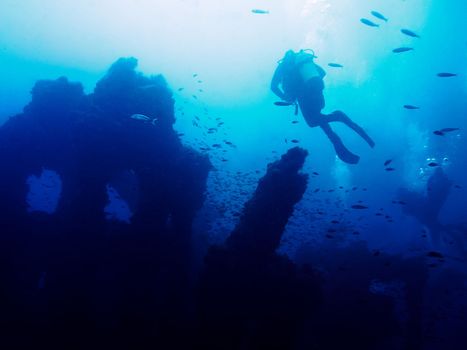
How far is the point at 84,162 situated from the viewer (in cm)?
1177

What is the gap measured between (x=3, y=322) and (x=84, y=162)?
19.1 feet

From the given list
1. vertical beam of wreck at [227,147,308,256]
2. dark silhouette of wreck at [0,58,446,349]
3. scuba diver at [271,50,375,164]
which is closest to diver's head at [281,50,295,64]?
scuba diver at [271,50,375,164]

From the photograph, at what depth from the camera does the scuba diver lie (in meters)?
11.0

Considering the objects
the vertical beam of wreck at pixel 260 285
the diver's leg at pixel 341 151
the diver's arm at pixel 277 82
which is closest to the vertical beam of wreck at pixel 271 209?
the vertical beam of wreck at pixel 260 285

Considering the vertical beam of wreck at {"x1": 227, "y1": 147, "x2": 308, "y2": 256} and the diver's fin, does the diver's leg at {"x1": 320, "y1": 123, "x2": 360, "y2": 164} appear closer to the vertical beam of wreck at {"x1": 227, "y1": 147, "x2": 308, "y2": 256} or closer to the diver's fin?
the diver's fin

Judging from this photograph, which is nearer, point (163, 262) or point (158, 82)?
point (163, 262)

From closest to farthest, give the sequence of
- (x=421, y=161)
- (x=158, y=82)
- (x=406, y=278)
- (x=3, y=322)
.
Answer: (x=3, y=322) < (x=158, y=82) < (x=406, y=278) < (x=421, y=161)

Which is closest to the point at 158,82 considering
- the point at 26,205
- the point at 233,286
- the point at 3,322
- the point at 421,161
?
the point at 26,205

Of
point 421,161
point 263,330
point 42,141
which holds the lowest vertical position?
point 263,330

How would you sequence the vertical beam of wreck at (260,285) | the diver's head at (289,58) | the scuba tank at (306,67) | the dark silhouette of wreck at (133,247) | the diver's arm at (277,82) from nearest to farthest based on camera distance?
the vertical beam of wreck at (260,285) < the dark silhouette of wreck at (133,247) < the scuba tank at (306,67) < the diver's head at (289,58) < the diver's arm at (277,82)

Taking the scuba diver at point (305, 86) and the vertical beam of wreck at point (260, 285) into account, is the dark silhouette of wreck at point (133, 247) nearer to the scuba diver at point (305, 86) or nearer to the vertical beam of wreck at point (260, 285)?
the vertical beam of wreck at point (260, 285)

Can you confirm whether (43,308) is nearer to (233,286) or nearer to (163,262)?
(163,262)

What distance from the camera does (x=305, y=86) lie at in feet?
36.3

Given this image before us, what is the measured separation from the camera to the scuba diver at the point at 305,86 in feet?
36.1
